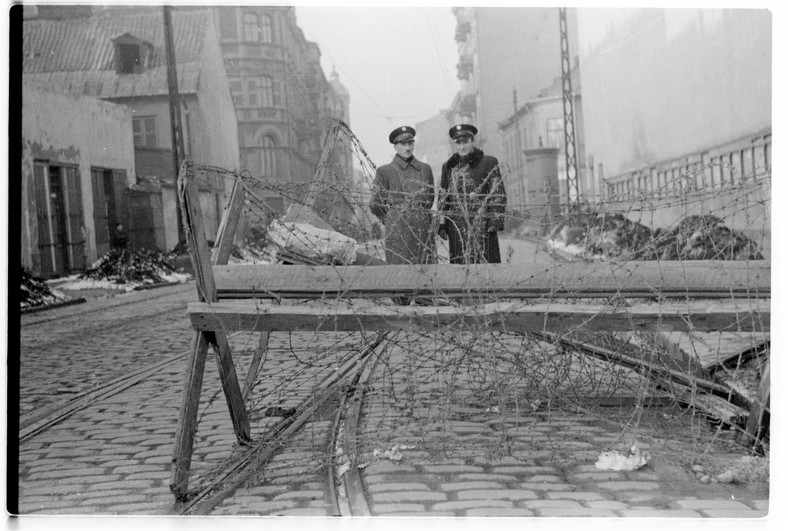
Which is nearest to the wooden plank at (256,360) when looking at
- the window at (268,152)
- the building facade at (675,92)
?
the building facade at (675,92)

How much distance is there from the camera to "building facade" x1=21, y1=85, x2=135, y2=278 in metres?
17.0

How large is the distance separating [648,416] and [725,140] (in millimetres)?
9703

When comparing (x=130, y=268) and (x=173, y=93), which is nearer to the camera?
(x=130, y=268)

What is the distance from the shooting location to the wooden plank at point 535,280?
4.01 metres

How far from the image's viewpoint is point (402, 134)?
7.12 meters

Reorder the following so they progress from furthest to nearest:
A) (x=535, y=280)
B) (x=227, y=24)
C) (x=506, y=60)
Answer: (x=506, y=60)
(x=227, y=24)
(x=535, y=280)

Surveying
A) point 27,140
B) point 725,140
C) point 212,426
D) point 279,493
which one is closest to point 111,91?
point 27,140

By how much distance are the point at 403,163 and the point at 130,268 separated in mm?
14418

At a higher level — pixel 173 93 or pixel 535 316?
pixel 173 93

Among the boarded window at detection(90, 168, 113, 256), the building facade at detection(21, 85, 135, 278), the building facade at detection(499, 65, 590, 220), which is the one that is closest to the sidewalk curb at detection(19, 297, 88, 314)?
the building facade at detection(21, 85, 135, 278)

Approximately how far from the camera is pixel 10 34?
4609 mm

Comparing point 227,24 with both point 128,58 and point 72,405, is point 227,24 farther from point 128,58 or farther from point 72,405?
point 72,405

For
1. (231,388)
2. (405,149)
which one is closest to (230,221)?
(231,388)

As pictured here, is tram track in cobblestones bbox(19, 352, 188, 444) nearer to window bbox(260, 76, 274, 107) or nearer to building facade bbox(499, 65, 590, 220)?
A: building facade bbox(499, 65, 590, 220)
